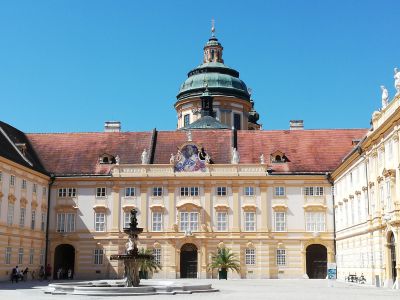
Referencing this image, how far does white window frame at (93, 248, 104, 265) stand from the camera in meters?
54.3

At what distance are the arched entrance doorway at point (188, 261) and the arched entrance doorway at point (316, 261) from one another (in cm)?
985

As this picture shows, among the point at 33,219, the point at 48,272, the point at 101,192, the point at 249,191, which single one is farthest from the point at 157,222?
the point at 33,219

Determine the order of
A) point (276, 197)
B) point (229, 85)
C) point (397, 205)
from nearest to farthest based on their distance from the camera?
point (397, 205) < point (276, 197) < point (229, 85)

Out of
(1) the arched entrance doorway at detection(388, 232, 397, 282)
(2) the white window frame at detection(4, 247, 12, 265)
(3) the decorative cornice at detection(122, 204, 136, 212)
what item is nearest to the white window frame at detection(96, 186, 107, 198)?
(3) the decorative cornice at detection(122, 204, 136, 212)

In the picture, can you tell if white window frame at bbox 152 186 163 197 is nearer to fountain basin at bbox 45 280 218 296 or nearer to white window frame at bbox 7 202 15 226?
white window frame at bbox 7 202 15 226

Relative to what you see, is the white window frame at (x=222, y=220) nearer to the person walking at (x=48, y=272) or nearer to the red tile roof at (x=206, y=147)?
the red tile roof at (x=206, y=147)

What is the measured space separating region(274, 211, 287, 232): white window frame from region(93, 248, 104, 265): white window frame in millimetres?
15405

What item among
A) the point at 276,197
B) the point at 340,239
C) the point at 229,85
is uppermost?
the point at 229,85

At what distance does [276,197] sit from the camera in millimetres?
54188

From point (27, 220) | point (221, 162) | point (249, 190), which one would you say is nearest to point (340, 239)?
point (249, 190)

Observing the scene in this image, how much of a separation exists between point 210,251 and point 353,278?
13.8 meters

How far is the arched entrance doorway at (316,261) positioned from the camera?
53.9 m

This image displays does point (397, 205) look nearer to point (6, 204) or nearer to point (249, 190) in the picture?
point (249, 190)

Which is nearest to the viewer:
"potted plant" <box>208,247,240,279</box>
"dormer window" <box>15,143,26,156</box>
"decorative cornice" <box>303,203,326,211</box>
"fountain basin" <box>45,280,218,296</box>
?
"fountain basin" <box>45,280,218,296</box>
